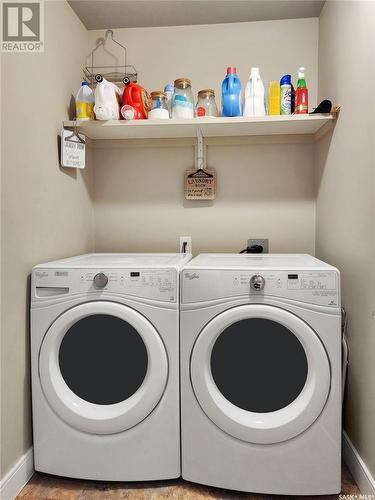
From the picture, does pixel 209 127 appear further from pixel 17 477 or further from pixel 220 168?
pixel 17 477

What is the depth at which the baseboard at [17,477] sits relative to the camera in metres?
1.41

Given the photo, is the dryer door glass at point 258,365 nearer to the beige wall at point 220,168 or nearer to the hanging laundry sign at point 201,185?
the beige wall at point 220,168

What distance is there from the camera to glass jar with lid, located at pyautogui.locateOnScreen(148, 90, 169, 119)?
1.88 m

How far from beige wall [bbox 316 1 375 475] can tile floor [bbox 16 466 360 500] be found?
0.38 metres

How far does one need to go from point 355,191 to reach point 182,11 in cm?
140

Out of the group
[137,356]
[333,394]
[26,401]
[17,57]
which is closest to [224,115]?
[17,57]

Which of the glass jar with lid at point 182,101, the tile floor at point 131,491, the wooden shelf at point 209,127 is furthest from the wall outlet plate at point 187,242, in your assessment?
the tile floor at point 131,491

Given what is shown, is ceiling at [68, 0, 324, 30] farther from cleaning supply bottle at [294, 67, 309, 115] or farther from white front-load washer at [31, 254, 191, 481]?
white front-load washer at [31, 254, 191, 481]

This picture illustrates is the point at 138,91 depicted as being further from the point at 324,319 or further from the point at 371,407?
the point at 371,407

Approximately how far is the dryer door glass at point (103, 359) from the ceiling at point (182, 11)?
1.67 metres

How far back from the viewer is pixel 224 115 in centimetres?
188

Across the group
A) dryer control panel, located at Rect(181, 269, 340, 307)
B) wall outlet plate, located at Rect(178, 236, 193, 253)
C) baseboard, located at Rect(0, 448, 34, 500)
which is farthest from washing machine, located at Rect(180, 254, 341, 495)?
wall outlet plate, located at Rect(178, 236, 193, 253)

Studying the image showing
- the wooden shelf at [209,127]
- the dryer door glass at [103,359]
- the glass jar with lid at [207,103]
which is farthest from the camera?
the glass jar with lid at [207,103]

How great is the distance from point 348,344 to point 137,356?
967 millimetres
